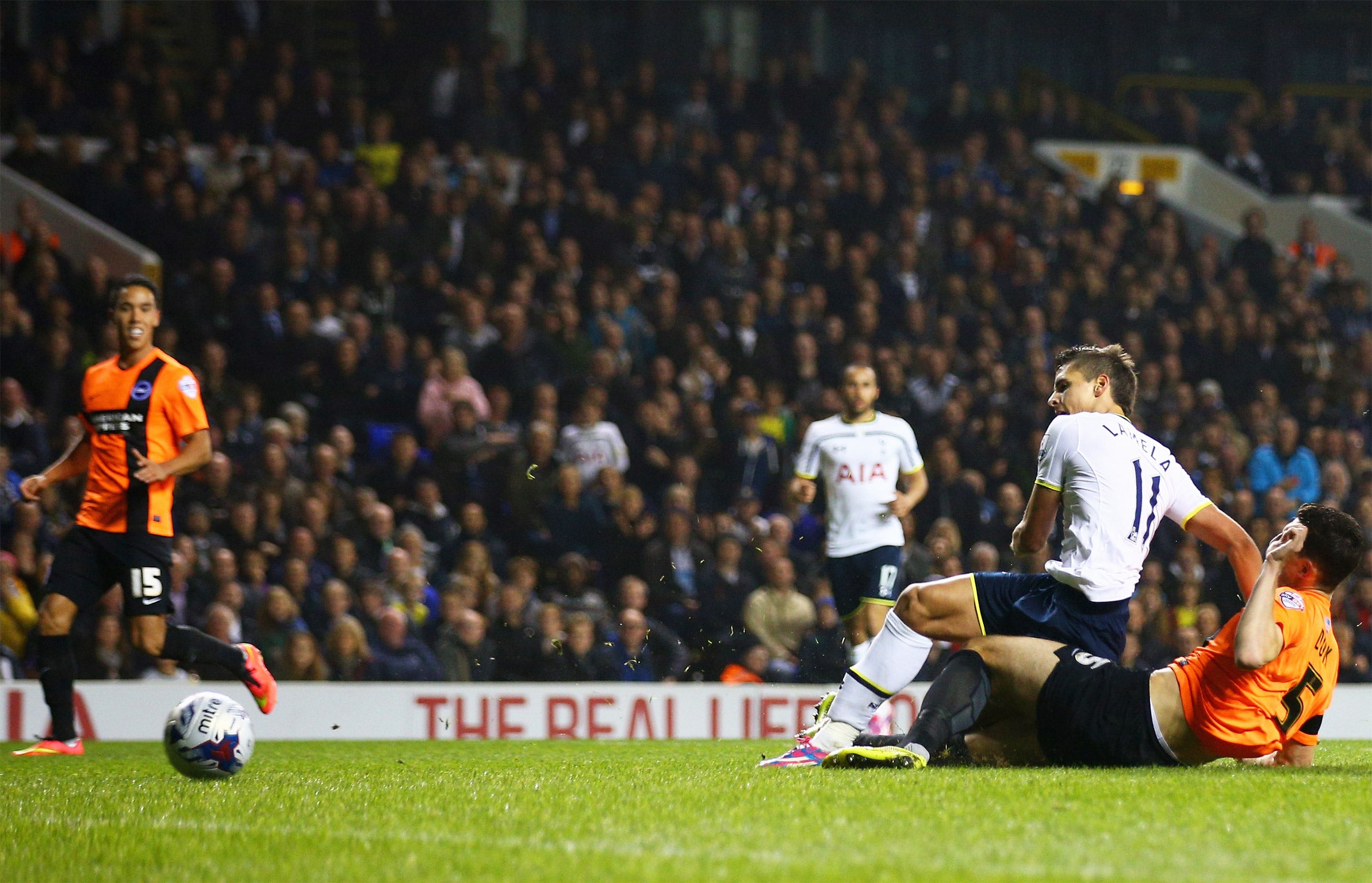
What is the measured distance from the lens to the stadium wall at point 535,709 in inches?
376

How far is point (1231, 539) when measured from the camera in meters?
5.70

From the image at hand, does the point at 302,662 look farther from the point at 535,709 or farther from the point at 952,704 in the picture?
the point at 952,704

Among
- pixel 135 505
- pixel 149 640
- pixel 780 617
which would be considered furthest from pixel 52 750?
pixel 780 617

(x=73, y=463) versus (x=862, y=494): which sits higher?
(x=73, y=463)

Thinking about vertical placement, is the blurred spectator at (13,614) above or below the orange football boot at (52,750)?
below

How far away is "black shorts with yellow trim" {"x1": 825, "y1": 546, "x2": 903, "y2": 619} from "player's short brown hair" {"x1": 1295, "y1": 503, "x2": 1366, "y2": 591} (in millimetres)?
3968

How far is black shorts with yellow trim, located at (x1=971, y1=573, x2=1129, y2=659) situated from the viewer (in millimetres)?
5512

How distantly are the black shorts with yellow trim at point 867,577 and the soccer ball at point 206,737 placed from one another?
445 cm

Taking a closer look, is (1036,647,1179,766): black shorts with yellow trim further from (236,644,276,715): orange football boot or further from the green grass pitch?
(236,644,276,715): orange football boot

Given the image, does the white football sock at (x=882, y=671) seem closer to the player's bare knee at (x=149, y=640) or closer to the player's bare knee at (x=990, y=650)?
the player's bare knee at (x=990, y=650)

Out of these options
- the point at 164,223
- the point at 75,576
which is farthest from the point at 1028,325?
the point at 75,576

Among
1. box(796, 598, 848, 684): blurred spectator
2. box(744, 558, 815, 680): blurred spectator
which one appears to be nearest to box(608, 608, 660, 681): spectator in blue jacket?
box(744, 558, 815, 680): blurred spectator

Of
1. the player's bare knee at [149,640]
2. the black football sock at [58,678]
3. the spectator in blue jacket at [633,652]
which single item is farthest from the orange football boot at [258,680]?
the spectator in blue jacket at [633,652]

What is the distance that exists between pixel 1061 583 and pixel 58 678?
4.34 meters
